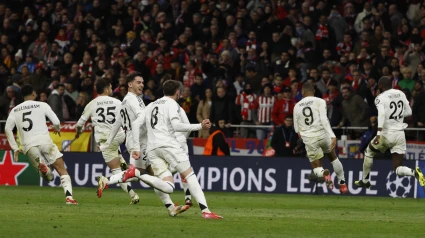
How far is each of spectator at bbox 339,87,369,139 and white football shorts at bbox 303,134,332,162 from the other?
4.59m

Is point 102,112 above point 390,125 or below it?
above

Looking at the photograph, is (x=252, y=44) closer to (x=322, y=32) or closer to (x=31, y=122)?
(x=322, y=32)

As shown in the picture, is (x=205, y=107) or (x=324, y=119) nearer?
(x=324, y=119)

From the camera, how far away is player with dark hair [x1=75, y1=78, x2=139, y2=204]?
1953 cm

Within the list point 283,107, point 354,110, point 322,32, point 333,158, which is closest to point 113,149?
point 333,158

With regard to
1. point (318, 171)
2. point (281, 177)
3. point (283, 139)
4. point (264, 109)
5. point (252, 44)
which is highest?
point (252, 44)

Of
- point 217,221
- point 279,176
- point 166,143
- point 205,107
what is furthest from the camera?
point 205,107

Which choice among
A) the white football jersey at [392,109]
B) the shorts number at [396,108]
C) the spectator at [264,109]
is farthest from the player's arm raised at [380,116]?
the spectator at [264,109]

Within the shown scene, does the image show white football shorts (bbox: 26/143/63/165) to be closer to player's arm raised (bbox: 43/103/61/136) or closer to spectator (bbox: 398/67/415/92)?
player's arm raised (bbox: 43/103/61/136)

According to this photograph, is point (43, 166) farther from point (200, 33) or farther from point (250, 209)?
point (200, 33)

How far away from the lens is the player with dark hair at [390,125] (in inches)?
813

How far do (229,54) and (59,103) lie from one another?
5201 mm

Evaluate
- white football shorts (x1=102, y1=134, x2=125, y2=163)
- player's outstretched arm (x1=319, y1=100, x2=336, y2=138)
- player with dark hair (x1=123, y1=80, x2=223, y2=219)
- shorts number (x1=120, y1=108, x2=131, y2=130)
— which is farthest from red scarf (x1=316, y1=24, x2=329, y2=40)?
player with dark hair (x1=123, y1=80, x2=223, y2=219)

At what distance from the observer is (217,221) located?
45.4 feet
